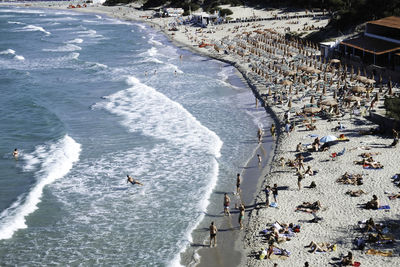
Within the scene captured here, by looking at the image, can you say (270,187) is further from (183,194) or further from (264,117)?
(264,117)

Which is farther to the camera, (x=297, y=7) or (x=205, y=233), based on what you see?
(x=297, y=7)

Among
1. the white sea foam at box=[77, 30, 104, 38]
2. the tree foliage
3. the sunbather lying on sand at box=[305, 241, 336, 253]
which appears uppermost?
the tree foliage

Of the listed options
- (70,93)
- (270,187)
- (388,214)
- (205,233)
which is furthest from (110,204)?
(70,93)

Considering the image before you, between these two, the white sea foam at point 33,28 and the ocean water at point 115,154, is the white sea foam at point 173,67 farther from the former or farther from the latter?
the white sea foam at point 33,28

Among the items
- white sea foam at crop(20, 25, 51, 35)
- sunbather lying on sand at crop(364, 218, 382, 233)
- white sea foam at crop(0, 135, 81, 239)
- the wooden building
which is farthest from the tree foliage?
sunbather lying on sand at crop(364, 218, 382, 233)

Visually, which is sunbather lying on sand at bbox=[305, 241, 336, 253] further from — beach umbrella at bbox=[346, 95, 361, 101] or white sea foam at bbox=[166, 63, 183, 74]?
white sea foam at bbox=[166, 63, 183, 74]

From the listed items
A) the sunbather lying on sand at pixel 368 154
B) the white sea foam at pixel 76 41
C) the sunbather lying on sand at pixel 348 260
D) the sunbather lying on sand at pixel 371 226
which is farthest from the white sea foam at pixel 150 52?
the sunbather lying on sand at pixel 348 260
